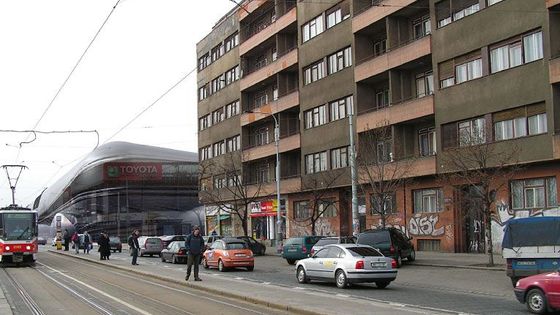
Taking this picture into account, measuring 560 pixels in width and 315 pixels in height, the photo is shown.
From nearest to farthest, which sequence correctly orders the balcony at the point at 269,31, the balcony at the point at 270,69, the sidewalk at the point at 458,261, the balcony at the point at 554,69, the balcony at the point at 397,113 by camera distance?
the sidewalk at the point at 458,261
the balcony at the point at 554,69
the balcony at the point at 397,113
the balcony at the point at 270,69
the balcony at the point at 269,31

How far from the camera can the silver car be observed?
19812mm

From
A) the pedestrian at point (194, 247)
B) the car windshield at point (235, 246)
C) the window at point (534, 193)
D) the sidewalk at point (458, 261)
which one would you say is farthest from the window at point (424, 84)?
the pedestrian at point (194, 247)

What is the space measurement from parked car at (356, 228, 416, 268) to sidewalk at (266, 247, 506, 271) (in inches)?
56.8

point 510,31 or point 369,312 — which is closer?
point 369,312

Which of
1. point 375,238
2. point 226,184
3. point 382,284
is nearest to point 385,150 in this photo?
point 375,238

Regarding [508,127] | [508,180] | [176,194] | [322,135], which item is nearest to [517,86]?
[508,127]

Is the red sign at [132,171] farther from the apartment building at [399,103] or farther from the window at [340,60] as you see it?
the window at [340,60]

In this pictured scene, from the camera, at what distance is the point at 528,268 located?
17844 mm

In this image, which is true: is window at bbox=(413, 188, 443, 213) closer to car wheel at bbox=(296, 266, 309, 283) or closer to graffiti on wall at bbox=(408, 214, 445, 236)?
graffiti on wall at bbox=(408, 214, 445, 236)

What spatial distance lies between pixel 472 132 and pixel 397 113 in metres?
7.81

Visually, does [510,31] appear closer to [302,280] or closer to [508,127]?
[508,127]

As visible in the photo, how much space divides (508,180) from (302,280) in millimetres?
14680

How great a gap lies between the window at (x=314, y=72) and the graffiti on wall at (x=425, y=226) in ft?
49.2

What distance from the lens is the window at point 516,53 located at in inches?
1184
